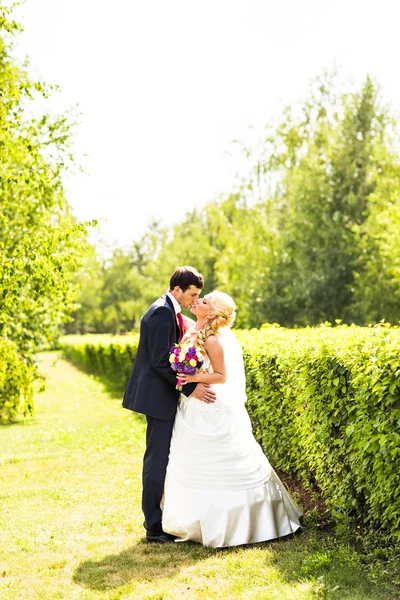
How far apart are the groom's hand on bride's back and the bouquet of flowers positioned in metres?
0.16

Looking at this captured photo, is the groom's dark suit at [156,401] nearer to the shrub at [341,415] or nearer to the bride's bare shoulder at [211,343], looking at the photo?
the bride's bare shoulder at [211,343]

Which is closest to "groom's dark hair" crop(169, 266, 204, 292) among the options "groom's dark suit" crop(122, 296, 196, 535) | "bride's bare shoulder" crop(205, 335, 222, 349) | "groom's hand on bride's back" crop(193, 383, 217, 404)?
"groom's dark suit" crop(122, 296, 196, 535)

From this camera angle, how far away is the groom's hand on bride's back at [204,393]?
6203 millimetres

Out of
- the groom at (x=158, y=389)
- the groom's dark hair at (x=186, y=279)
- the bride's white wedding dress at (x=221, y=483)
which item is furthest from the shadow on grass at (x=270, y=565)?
the groom's dark hair at (x=186, y=279)

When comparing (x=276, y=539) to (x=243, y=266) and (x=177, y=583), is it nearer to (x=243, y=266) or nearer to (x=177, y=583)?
(x=177, y=583)

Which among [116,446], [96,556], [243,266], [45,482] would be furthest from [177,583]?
[243,266]

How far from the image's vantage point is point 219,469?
237 inches

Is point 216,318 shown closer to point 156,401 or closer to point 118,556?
point 156,401

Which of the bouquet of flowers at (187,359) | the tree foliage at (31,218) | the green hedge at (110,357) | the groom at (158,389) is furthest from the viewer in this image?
the green hedge at (110,357)

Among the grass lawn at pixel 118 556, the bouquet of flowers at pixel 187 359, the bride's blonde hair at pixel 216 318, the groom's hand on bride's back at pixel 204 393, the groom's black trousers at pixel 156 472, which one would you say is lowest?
the grass lawn at pixel 118 556

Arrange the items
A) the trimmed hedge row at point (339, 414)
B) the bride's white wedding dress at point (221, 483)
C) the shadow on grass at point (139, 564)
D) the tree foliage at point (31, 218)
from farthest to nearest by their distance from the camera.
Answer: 1. the tree foliage at point (31, 218)
2. the bride's white wedding dress at point (221, 483)
3. the shadow on grass at point (139, 564)
4. the trimmed hedge row at point (339, 414)

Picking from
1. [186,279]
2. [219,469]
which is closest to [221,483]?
[219,469]

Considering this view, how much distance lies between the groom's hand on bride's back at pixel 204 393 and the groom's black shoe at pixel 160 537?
3.99 feet

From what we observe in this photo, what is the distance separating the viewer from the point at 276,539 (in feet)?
19.9
